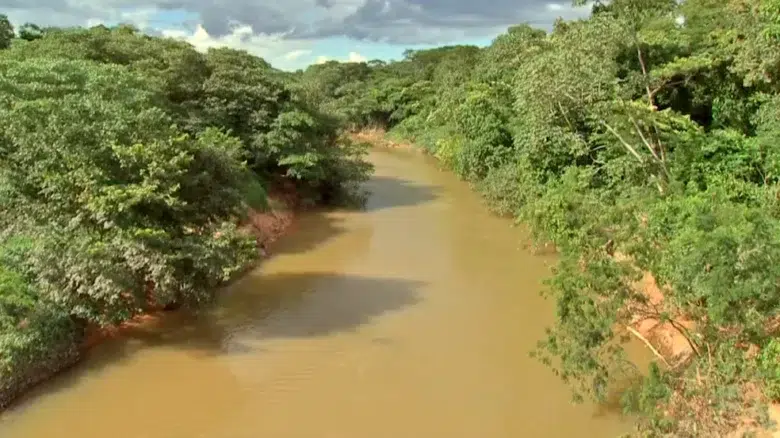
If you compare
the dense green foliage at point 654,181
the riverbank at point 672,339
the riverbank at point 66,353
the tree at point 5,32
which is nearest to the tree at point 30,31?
the tree at point 5,32

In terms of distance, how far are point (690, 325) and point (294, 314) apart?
7.69m

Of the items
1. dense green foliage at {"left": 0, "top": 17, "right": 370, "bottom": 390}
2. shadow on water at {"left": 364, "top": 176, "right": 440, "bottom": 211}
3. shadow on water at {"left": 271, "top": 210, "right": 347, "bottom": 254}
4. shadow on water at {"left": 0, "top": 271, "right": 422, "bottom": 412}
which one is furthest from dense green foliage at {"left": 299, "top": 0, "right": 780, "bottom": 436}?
dense green foliage at {"left": 0, "top": 17, "right": 370, "bottom": 390}

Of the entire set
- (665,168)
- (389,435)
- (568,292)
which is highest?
(665,168)

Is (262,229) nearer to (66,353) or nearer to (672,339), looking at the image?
(66,353)

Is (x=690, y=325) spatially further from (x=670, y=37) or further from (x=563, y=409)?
(x=670, y=37)

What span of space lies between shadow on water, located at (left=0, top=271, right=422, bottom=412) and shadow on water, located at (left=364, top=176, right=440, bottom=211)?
29.4 ft

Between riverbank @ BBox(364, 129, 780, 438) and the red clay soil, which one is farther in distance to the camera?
the red clay soil

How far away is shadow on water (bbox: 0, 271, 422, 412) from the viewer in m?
11.8

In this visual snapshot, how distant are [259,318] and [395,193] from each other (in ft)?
49.1

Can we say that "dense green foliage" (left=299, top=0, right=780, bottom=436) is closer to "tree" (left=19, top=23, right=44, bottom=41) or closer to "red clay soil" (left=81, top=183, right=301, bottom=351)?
"red clay soil" (left=81, top=183, right=301, bottom=351)

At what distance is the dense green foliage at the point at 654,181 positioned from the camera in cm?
791

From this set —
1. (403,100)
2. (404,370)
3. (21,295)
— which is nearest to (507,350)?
(404,370)

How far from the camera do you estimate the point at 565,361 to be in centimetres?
889

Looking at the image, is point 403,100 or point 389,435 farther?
point 403,100
